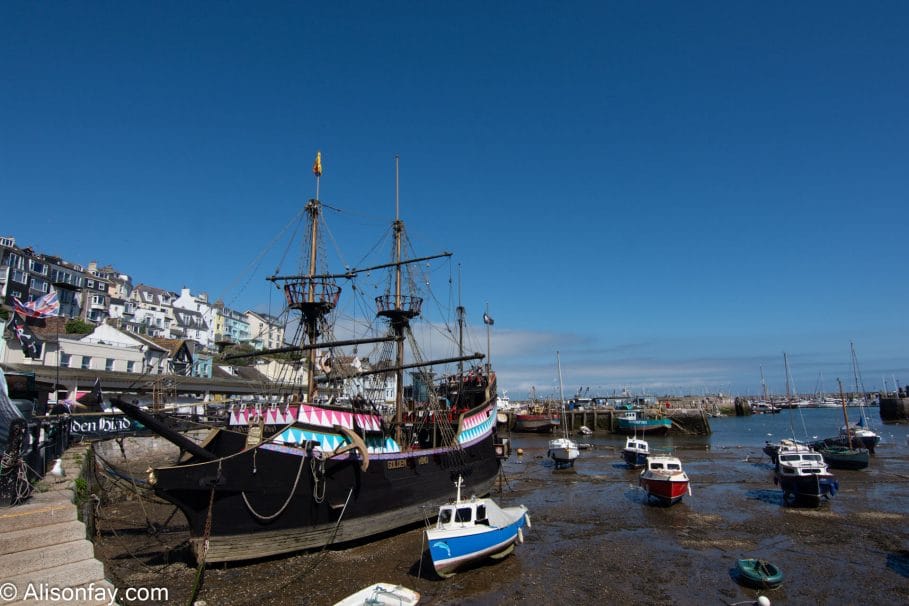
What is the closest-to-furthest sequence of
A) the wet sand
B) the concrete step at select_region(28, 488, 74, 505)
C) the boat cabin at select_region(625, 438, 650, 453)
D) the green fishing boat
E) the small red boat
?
the concrete step at select_region(28, 488, 74, 505), the wet sand, the green fishing boat, the small red boat, the boat cabin at select_region(625, 438, 650, 453)

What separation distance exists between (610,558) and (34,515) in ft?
63.6

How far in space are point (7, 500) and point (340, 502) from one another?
1008 centimetres

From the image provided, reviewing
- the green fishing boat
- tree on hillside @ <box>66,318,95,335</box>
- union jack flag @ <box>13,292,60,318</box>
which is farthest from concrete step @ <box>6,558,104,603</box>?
tree on hillside @ <box>66,318,95,335</box>

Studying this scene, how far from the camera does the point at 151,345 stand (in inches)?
2389

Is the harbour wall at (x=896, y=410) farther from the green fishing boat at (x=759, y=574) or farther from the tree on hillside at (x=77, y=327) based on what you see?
the tree on hillside at (x=77, y=327)

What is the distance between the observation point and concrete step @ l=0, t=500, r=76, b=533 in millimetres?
12172

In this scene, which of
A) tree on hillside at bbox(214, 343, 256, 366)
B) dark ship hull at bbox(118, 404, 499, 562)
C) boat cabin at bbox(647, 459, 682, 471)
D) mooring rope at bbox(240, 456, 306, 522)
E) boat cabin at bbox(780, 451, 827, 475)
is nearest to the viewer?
dark ship hull at bbox(118, 404, 499, 562)

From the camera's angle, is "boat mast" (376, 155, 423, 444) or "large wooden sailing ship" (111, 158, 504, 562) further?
"boat mast" (376, 155, 423, 444)

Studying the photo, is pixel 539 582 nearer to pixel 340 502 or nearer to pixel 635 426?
pixel 340 502

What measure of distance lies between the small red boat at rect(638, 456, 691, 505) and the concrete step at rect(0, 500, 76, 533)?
28.3 metres

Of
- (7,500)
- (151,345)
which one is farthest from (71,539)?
(151,345)

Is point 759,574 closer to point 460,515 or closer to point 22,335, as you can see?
point 460,515

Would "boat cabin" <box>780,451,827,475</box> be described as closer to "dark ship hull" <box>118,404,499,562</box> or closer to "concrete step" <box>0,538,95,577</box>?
"dark ship hull" <box>118,404,499,562</box>

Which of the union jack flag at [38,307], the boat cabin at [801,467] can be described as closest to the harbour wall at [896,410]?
the boat cabin at [801,467]
